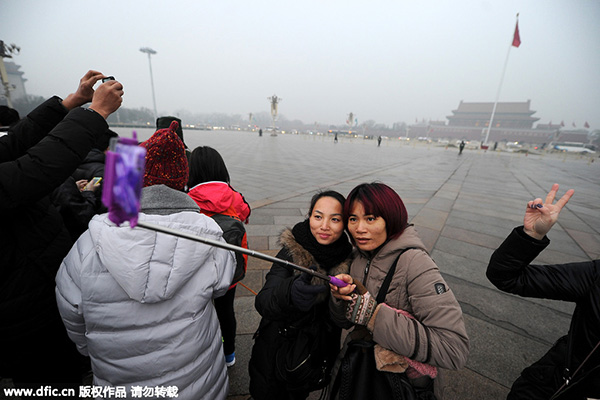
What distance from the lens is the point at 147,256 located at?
90 centimetres

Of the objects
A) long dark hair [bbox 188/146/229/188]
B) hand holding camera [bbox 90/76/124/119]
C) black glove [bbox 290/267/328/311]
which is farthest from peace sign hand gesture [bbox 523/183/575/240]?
hand holding camera [bbox 90/76/124/119]

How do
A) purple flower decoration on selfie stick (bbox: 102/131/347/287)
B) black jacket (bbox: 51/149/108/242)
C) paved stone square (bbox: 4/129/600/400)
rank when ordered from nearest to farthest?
1. purple flower decoration on selfie stick (bbox: 102/131/347/287)
2. black jacket (bbox: 51/149/108/242)
3. paved stone square (bbox: 4/129/600/400)

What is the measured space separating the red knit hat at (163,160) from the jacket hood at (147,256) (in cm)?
23

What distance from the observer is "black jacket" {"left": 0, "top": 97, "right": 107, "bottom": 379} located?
0.96 m

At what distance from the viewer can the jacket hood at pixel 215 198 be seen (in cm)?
175

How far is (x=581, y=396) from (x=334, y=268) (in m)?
1.29

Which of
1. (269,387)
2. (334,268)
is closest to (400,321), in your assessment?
(334,268)

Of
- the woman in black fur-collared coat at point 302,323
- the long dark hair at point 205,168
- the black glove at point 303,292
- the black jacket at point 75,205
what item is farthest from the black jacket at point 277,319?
the black jacket at point 75,205

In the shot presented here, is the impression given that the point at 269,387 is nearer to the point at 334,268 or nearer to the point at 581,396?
the point at 334,268

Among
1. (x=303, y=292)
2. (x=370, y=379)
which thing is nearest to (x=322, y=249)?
(x=303, y=292)

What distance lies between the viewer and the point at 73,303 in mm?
1036

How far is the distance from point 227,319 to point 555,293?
6.83 feet

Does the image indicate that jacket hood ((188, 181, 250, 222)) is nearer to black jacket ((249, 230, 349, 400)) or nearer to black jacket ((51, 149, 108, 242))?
black jacket ((249, 230, 349, 400))

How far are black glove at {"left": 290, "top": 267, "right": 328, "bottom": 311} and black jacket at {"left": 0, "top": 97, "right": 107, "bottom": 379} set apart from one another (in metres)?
1.08
